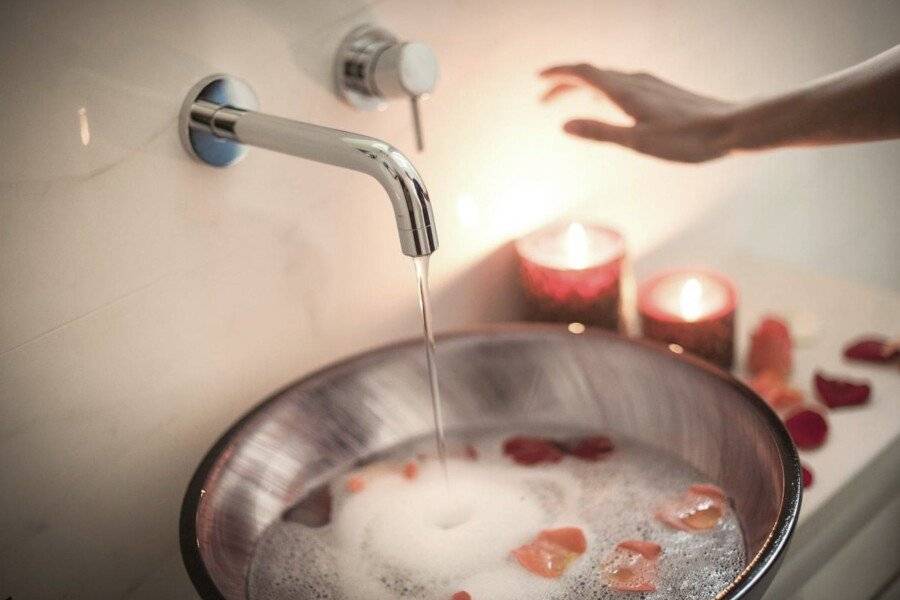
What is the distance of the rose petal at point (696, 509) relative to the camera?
774mm

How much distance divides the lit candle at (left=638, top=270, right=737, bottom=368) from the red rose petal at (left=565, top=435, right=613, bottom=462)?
24cm

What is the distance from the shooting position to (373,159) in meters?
0.65

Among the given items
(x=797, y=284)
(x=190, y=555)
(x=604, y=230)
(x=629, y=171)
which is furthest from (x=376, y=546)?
(x=797, y=284)

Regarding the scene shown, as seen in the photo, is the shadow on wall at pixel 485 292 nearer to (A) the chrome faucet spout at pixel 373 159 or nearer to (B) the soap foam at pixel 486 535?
(B) the soap foam at pixel 486 535

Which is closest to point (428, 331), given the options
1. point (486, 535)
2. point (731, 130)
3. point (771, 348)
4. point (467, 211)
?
point (486, 535)

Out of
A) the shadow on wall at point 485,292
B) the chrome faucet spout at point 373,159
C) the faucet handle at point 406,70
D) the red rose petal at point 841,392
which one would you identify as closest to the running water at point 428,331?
the chrome faucet spout at point 373,159

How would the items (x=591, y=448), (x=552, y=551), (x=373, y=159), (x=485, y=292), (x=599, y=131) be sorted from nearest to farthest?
(x=373, y=159) < (x=552, y=551) < (x=591, y=448) < (x=599, y=131) < (x=485, y=292)

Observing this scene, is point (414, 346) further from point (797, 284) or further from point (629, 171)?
point (797, 284)

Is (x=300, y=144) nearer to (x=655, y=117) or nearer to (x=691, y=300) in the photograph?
(x=655, y=117)

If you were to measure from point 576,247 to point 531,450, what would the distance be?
0.94ft

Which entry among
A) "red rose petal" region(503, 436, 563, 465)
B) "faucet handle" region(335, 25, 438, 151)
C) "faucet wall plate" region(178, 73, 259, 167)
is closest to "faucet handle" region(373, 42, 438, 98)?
"faucet handle" region(335, 25, 438, 151)

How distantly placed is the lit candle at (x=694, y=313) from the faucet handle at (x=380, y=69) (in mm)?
407

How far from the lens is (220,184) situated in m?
0.84

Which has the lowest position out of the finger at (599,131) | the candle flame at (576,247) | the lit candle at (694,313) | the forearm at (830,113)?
the lit candle at (694,313)
